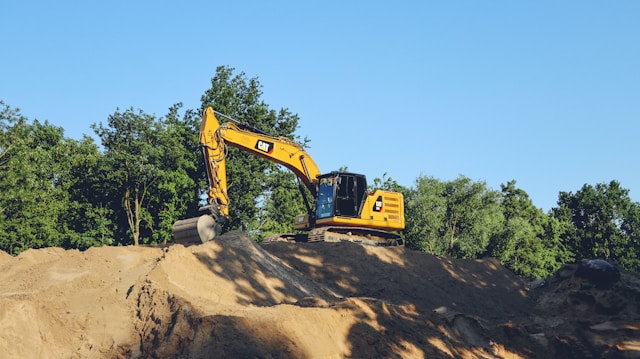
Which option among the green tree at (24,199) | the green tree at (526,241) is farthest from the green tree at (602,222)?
the green tree at (24,199)

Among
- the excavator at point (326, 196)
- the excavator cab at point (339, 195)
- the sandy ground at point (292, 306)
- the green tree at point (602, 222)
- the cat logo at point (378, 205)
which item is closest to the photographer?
the sandy ground at point (292, 306)

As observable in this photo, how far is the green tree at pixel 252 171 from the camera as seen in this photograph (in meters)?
44.0

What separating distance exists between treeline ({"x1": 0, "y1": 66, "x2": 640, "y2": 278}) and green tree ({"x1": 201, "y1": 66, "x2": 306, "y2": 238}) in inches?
2.8

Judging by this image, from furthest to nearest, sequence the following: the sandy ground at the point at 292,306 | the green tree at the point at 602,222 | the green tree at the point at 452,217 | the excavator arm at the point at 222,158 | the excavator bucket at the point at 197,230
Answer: the green tree at the point at 602,222, the green tree at the point at 452,217, the excavator arm at the point at 222,158, the excavator bucket at the point at 197,230, the sandy ground at the point at 292,306

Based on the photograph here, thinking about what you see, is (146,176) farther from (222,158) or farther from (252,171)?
(222,158)

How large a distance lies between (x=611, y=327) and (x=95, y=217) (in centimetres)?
3097

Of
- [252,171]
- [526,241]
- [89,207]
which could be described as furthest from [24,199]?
[526,241]

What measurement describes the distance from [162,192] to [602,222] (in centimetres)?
4316

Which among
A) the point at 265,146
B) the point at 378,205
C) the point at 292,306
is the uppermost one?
the point at 265,146

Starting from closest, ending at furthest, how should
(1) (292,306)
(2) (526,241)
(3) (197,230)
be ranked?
(1) (292,306)
(3) (197,230)
(2) (526,241)

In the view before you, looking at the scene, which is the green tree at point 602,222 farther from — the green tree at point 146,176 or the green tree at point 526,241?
the green tree at point 146,176

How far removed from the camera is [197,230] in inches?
922

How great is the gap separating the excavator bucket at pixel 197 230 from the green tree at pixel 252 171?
63.2 feet

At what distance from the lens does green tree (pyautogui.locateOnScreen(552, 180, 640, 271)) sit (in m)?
62.1
